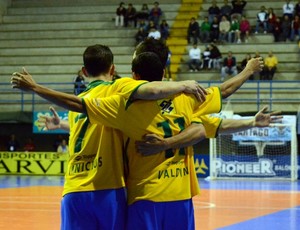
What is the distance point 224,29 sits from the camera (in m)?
33.1

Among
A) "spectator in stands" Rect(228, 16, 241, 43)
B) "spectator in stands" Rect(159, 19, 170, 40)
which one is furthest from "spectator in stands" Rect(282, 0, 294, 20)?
"spectator in stands" Rect(159, 19, 170, 40)

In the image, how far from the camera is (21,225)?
40.3 ft

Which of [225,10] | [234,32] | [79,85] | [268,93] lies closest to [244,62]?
[268,93]

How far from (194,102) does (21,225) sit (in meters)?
7.25

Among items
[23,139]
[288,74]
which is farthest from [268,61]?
[23,139]

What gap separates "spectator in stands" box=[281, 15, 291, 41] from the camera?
31891 millimetres

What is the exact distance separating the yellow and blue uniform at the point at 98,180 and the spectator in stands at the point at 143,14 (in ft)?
Answer: 95.9

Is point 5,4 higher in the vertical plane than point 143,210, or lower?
higher

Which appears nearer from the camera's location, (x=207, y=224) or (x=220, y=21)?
(x=207, y=224)

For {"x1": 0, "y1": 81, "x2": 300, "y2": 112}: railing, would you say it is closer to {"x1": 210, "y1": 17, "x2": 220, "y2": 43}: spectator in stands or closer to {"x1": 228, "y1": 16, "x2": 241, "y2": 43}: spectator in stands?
{"x1": 228, "y1": 16, "x2": 241, "y2": 43}: spectator in stands

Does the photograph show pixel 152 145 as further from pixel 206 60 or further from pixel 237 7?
pixel 237 7

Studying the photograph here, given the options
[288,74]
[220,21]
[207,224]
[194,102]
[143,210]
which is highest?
[220,21]

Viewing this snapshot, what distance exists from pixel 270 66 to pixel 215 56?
2.69m

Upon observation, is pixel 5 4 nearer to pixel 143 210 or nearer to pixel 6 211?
pixel 6 211
